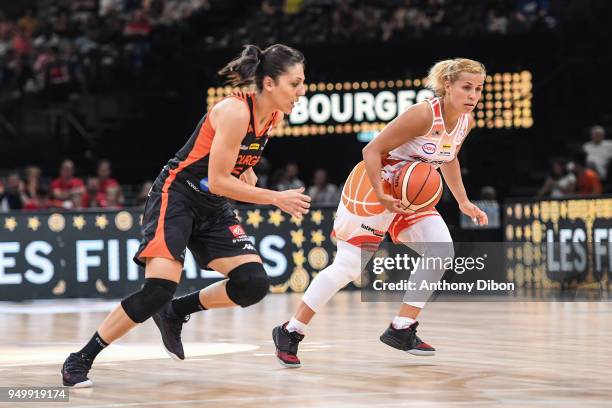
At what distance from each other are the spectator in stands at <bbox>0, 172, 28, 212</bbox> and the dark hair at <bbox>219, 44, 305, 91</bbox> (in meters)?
9.42

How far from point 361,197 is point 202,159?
3.46 ft

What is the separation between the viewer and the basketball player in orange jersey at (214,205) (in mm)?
5863

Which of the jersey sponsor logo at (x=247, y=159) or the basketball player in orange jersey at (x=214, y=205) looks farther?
the jersey sponsor logo at (x=247, y=159)

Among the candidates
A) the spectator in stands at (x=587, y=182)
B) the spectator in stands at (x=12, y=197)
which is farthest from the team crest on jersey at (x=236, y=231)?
the spectator in stands at (x=12, y=197)

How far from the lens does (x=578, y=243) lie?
1302cm

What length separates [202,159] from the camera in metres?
6.12

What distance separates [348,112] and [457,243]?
4.28m

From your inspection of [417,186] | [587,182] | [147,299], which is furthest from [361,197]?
[587,182]

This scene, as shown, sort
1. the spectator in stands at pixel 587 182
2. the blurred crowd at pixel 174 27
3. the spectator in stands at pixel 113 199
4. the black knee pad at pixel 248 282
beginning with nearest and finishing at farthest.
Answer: the black knee pad at pixel 248 282, the spectator in stands at pixel 587 182, the spectator in stands at pixel 113 199, the blurred crowd at pixel 174 27

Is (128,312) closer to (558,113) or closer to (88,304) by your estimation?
(88,304)

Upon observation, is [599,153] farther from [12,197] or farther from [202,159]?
[202,159]

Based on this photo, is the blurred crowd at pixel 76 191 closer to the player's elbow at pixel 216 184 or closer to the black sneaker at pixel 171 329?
the black sneaker at pixel 171 329

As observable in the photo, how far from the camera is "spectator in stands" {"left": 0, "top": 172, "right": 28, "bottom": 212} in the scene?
49.3 feet

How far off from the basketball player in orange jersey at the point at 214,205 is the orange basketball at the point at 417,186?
2.72 feet
